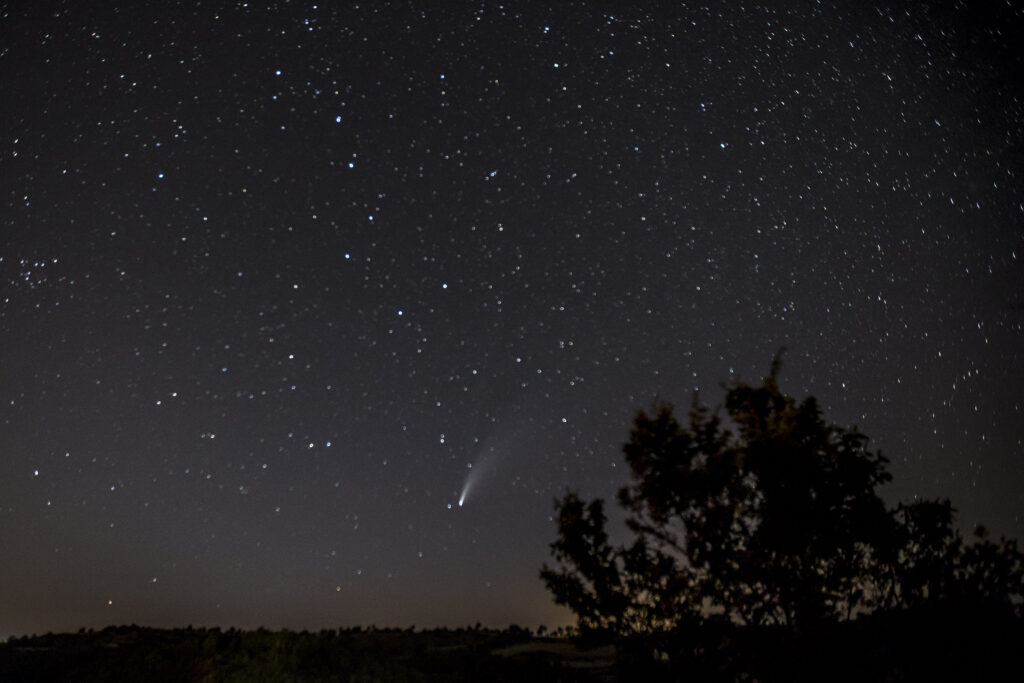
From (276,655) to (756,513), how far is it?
13.0m

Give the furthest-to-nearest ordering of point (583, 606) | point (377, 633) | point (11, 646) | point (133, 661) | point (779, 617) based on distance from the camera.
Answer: point (377, 633) → point (11, 646) → point (133, 661) → point (583, 606) → point (779, 617)

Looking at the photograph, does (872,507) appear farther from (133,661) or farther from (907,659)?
(133,661)

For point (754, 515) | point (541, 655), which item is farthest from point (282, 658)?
point (754, 515)

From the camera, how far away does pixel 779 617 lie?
20.3 feet

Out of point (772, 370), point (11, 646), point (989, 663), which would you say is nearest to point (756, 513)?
point (772, 370)

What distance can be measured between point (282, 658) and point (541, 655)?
9.64 m

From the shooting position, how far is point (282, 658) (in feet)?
50.0

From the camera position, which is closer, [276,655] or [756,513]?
[756,513]

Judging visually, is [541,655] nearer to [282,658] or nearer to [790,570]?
[282,658]

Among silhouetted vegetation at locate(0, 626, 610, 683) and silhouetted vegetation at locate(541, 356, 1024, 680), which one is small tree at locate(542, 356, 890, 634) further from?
silhouetted vegetation at locate(0, 626, 610, 683)

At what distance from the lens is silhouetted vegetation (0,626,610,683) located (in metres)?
14.3

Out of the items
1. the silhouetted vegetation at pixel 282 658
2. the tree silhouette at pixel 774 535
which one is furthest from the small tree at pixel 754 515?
the silhouetted vegetation at pixel 282 658

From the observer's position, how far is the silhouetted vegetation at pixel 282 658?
14.3 meters

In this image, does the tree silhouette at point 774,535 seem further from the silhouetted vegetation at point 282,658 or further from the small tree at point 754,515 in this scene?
the silhouetted vegetation at point 282,658
